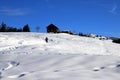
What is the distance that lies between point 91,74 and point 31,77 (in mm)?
1621

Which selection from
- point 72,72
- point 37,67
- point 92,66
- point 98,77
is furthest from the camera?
point 37,67

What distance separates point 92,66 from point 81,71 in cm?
88

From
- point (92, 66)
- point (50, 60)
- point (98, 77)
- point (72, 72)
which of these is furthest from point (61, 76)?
point (50, 60)

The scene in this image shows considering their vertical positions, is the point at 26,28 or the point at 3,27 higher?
the point at 3,27

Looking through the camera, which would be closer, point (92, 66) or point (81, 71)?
point (81, 71)

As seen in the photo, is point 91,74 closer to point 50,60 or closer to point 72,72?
point 72,72

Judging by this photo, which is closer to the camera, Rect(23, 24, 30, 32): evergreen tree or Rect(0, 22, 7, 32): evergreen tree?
Rect(0, 22, 7, 32): evergreen tree

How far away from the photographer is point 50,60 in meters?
9.78

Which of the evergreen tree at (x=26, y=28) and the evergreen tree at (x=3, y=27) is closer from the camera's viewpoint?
the evergreen tree at (x=3, y=27)

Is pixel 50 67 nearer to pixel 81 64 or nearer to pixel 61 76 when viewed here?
pixel 81 64

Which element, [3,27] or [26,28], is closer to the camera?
[3,27]

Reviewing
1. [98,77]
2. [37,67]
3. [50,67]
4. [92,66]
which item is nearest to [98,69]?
[92,66]

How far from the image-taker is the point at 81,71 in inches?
299

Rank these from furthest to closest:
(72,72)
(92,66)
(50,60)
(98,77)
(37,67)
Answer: (50,60) < (37,67) < (92,66) < (72,72) < (98,77)
